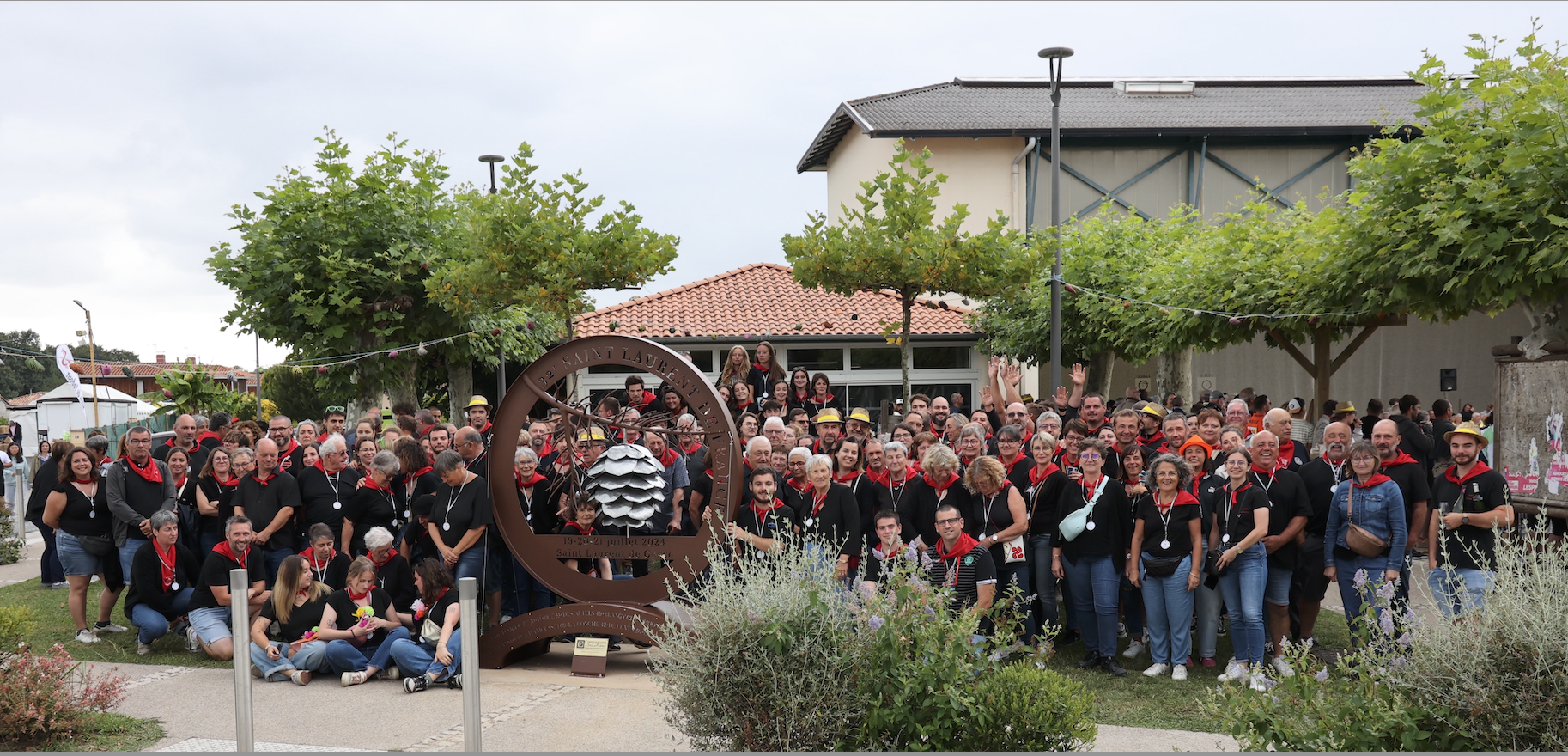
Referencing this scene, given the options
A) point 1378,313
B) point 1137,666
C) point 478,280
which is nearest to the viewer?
point 1137,666

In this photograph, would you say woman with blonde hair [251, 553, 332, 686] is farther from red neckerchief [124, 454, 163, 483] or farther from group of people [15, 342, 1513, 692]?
red neckerchief [124, 454, 163, 483]

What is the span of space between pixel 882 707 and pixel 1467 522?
4538mm

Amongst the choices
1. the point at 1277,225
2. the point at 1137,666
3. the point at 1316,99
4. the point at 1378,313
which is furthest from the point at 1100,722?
the point at 1316,99

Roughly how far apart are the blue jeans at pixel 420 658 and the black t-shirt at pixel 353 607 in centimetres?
33

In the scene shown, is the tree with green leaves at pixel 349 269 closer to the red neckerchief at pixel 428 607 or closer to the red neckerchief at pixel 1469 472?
the red neckerchief at pixel 428 607

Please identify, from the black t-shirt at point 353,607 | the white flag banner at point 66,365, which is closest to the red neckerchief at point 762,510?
the black t-shirt at point 353,607

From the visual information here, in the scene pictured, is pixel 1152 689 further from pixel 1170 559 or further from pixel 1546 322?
pixel 1546 322

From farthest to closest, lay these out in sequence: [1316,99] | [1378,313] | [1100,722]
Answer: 1. [1316,99]
2. [1378,313]
3. [1100,722]

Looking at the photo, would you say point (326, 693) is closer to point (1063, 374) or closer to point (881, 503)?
point (881, 503)

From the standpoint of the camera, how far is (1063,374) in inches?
987

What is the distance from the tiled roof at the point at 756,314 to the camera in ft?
79.5

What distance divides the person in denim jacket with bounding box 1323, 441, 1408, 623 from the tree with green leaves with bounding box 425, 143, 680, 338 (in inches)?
334

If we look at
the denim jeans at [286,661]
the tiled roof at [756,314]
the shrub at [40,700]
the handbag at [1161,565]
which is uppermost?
the tiled roof at [756,314]

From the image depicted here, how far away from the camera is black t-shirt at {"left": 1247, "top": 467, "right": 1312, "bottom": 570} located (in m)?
7.33
